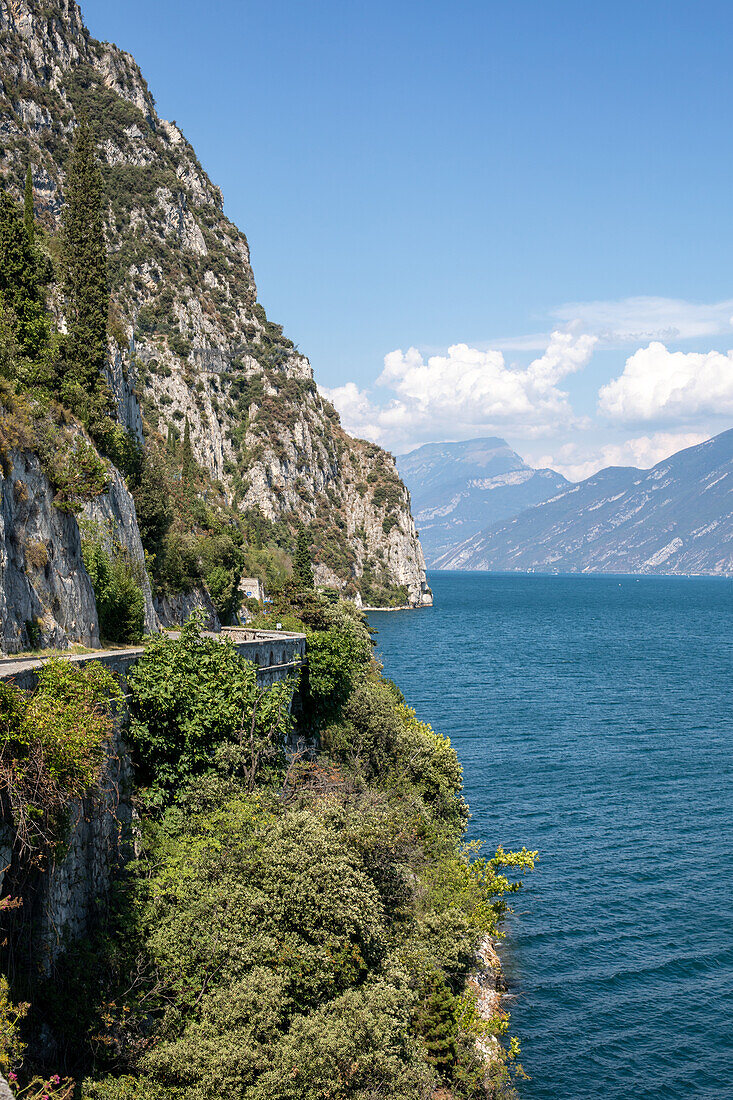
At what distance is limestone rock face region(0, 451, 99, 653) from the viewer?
21.2 m

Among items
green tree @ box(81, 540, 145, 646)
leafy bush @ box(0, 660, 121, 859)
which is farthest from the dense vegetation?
→ green tree @ box(81, 540, 145, 646)

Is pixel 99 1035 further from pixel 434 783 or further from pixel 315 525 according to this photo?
pixel 315 525

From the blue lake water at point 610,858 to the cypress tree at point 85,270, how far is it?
1243 inches

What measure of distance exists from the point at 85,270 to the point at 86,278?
41 cm

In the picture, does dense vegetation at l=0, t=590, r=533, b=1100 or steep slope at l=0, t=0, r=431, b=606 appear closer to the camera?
dense vegetation at l=0, t=590, r=533, b=1100

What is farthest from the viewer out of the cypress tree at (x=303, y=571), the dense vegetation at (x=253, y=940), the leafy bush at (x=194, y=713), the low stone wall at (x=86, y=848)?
the cypress tree at (x=303, y=571)

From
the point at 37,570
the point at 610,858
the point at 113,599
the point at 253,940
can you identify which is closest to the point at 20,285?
the point at 113,599

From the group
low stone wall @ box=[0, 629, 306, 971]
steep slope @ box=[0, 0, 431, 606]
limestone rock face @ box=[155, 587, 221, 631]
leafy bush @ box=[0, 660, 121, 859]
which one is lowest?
low stone wall @ box=[0, 629, 306, 971]

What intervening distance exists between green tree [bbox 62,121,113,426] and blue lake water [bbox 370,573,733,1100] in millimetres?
30884

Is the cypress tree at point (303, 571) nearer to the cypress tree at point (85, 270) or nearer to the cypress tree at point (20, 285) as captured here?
the cypress tree at point (85, 270)

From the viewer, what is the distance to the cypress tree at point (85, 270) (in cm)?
3775

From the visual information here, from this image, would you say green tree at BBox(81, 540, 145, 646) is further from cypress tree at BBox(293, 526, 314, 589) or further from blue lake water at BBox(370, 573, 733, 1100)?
cypress tree at BBox(293, 526, 314, 589)

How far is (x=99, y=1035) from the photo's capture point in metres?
15.5

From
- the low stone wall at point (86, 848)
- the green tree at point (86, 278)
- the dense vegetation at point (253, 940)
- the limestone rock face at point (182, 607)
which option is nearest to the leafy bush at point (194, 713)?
the dense vegetation at point (253, 940)
